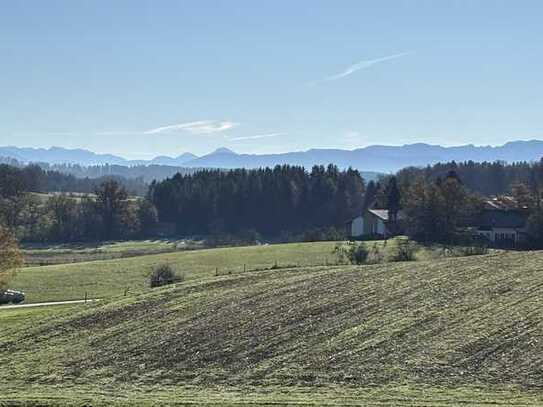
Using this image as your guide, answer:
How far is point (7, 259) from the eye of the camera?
52812 mm

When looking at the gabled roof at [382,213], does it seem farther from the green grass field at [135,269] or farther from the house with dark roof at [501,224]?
the green grass field at [135,269]

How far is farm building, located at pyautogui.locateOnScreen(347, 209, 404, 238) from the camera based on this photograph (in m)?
95.5

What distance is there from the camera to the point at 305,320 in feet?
106

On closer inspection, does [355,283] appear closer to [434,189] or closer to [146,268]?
[146,268]

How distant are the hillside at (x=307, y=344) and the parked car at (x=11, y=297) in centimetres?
1696

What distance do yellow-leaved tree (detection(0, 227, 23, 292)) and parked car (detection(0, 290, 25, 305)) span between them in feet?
2.70

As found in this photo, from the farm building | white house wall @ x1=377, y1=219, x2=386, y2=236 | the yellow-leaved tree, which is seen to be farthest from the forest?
the yellow-leaved tree

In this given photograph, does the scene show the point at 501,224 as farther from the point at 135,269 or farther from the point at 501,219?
the point at 135,269

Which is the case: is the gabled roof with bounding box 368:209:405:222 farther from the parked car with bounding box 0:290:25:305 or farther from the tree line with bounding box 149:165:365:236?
the parked car with bounding box 0:290:25:305

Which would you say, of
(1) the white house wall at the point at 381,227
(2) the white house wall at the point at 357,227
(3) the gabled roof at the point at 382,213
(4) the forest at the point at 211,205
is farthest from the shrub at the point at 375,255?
(2) the white house wall at the point at 357,227

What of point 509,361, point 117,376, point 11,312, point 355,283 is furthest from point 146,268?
point 509,361

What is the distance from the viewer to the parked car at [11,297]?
54.5m

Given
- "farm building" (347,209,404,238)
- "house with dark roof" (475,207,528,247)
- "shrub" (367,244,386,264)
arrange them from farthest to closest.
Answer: "farm building" (347,209,404,238)
"house with dark roof" (475,207,528,247)
"shrub" (367,244,386,264)

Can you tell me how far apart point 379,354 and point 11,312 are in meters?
28.0
